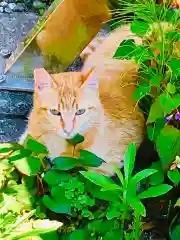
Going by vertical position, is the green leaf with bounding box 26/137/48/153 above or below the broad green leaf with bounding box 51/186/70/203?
above

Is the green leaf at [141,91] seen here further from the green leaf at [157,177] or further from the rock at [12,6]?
the rock at [12,6]

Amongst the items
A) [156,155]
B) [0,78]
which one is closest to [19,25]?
[0,78]

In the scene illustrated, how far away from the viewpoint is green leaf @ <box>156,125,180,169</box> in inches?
69.1

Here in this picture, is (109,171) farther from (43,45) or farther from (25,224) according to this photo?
(43,45)

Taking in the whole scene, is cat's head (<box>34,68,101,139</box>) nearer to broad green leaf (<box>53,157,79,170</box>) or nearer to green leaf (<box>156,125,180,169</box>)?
broad green leaf (<box>53,157,79,170</box>)

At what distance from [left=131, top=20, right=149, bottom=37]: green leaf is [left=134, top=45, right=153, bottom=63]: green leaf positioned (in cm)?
4

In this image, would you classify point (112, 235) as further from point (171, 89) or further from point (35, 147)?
point (171, 89)

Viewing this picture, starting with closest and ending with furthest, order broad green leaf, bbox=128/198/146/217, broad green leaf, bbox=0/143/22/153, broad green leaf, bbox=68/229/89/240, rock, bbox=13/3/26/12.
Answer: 1. broad green leaf, bbox=128/198/146/217
2. broad green leaf, bbox=68/229/89/240
3. broad green leaf, bbox=0/143/22/153
4. rock, bbox=13/3/26/12

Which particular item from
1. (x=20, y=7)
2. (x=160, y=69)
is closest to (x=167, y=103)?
(x=160, y=69)

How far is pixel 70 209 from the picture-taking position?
5.59ft

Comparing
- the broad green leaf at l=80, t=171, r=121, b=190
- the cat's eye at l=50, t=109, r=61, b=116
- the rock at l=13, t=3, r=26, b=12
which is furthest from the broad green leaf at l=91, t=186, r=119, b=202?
the rock at l=13, t=3, r=26, b=12

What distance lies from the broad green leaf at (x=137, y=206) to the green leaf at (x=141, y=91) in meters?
0.33

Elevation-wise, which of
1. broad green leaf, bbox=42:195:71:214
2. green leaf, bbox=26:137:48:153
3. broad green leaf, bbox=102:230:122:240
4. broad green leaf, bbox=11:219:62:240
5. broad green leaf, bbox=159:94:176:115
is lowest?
broad green leaf, bbox=102:230:122:240

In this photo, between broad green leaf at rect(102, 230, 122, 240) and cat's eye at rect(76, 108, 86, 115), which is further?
cat's eye at rect(76, 108, 86, 115)
